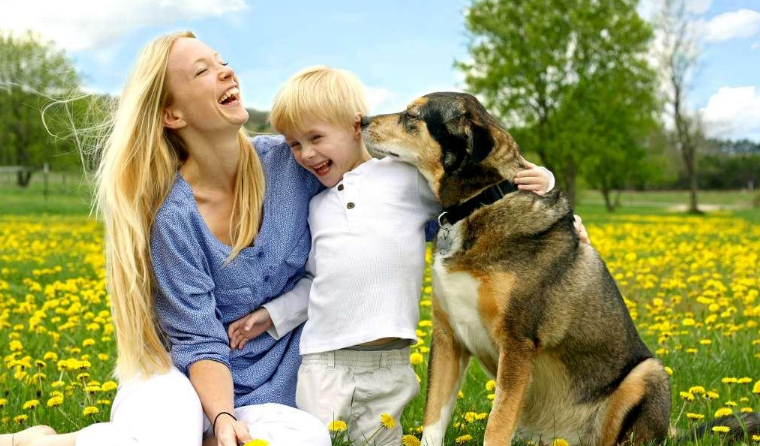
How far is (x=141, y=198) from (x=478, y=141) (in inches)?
61.8

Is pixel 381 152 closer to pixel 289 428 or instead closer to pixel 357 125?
pixel 357 125

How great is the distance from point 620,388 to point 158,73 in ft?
8.64

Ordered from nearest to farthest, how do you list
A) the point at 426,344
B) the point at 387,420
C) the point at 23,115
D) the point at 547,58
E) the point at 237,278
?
the point at 387,420 → the point at 237,278 → the point at 426,344 → the point at 547,58 → the point at 23,115

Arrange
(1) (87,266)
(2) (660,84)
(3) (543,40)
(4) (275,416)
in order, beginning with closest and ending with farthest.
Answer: (4) (275,416) < (1) (87,266) < (3) (543,40) < (2) (660,84)

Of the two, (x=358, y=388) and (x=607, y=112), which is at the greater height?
(x=607, y=112)

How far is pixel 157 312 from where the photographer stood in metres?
3.78

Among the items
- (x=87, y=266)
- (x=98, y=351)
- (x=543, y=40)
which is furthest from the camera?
(x=543, y=40)

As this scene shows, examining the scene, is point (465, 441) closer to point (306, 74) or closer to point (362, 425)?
point (362, 425)

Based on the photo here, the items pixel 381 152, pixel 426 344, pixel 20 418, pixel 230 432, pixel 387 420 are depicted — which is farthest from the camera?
pixel 426 344

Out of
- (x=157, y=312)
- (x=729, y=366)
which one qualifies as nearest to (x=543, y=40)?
(x=729, y=366)

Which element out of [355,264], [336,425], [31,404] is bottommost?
[31,404]

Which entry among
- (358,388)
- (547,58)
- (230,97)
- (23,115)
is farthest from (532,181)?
(23,115)

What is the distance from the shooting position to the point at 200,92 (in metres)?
3.79

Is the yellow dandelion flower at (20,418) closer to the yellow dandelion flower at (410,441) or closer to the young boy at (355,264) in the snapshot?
the young boy at (355,264)
